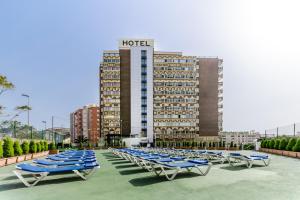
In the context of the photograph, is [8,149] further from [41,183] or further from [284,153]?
[284,153]

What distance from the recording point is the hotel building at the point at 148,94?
233 ft

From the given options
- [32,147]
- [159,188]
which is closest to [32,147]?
[32,147]

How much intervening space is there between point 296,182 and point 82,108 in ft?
452

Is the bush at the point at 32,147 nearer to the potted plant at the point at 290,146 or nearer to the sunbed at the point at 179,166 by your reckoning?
the sunbed at the point at 179,166

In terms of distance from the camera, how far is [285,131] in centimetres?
3322

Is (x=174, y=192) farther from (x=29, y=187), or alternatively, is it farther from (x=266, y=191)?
(x=29, y=187)

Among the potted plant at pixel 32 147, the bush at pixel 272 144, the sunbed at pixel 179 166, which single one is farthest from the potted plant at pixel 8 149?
the bush at pixel 272 144

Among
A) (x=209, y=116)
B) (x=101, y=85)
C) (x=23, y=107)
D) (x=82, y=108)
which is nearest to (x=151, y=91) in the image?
(x=101, y=85)

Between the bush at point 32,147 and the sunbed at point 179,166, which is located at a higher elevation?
the sunbed at point 179,166

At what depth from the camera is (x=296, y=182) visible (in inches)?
386

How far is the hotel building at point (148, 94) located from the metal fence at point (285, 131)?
111ft

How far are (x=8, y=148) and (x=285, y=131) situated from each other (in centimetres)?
3219

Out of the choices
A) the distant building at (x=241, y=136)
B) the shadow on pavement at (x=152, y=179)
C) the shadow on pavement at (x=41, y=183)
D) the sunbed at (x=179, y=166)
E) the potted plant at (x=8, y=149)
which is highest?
the sunbed at (x=179, y=166)

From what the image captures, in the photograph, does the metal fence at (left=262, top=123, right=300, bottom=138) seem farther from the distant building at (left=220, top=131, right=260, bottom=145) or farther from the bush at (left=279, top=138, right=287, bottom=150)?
the distant building at (left=220, top=131, right=260, bottom=145)
